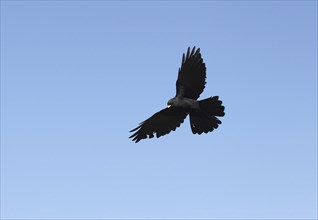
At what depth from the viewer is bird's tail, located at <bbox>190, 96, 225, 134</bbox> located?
19.2 metres

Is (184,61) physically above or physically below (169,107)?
above

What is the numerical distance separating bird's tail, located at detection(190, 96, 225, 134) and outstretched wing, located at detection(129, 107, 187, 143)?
54 centimetres

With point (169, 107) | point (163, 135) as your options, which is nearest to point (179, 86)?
point (169, 107)

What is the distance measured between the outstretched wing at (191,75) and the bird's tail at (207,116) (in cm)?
52

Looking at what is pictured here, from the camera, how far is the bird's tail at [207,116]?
755 inches

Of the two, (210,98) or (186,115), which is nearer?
(210,98)

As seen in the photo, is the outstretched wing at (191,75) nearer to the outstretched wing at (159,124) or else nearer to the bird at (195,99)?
the bird at (195,99)

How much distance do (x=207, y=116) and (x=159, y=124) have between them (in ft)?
6.33

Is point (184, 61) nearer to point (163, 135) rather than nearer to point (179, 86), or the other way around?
point (179, 86)

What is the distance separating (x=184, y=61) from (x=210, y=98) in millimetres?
1462

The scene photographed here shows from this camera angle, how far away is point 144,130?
67.8 feet

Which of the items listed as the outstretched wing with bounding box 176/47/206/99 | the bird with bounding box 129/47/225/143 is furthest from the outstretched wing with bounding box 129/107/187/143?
the outstretched wing with bounding box 176/47/206/99

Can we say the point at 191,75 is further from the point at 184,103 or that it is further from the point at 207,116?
the point at 207,116

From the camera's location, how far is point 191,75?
1916cm
